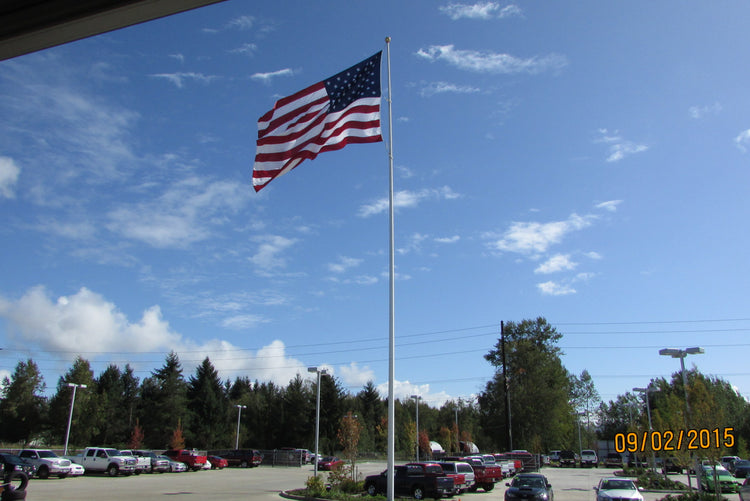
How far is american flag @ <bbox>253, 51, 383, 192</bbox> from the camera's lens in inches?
542

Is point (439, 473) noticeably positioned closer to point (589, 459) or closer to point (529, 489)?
point (529, 489)

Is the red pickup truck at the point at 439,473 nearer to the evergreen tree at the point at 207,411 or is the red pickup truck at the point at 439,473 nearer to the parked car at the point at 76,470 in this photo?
the parked car at the point at 76,470

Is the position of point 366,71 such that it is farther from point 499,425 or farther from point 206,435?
point 206,435

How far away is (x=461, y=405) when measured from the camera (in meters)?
113

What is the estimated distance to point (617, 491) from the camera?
69.3 feet

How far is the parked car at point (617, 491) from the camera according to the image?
66.9 feet

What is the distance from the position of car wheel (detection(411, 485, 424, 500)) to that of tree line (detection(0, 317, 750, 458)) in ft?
112

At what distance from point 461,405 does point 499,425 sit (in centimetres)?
4781

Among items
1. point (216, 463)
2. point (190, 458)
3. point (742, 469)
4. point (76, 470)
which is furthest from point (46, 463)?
point (742, 469)

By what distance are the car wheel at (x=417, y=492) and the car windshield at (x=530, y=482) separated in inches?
180

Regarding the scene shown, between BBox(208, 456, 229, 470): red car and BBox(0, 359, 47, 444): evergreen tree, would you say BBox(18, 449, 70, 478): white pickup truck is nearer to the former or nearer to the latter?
BBox(208, 456, 229, 470): red car

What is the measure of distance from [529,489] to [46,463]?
3169cm

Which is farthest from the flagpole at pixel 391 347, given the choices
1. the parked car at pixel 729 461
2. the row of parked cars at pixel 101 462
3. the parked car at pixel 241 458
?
the parked car at pixel 729 461

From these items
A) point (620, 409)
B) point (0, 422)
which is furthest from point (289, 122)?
point (620, 409)
